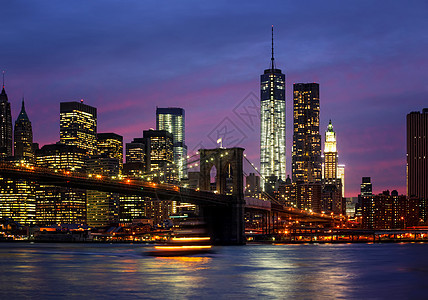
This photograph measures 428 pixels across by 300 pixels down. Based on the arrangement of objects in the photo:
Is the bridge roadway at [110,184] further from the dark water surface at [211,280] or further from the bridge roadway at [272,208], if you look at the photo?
the dark water surface at [211,280]

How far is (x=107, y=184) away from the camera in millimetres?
98375

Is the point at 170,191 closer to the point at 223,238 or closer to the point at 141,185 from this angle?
the point at 141,185

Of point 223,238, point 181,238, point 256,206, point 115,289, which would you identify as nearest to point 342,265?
point 181,238

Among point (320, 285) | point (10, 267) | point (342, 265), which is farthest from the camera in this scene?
point (342, 265)

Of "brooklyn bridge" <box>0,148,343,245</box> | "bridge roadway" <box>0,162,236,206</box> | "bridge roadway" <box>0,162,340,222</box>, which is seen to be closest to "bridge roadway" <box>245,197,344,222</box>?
"brooklyn bridge" <box>0,148,343,245</box>

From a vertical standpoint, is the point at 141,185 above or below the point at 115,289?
above

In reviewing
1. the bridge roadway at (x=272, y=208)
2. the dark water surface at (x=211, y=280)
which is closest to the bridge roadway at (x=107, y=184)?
the bridge roadway at (x=272, y=208)

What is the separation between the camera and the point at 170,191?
102250 millimetres

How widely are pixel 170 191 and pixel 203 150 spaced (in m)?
19.2

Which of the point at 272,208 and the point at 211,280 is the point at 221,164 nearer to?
the point at 272,208

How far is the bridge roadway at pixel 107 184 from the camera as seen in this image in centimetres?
9200

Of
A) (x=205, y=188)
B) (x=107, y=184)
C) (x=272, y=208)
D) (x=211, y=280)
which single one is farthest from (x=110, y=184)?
(x=211, y=280)

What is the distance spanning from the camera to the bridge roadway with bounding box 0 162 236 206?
302 feet

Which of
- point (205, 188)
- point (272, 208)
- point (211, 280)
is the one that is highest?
point (205, 188)
